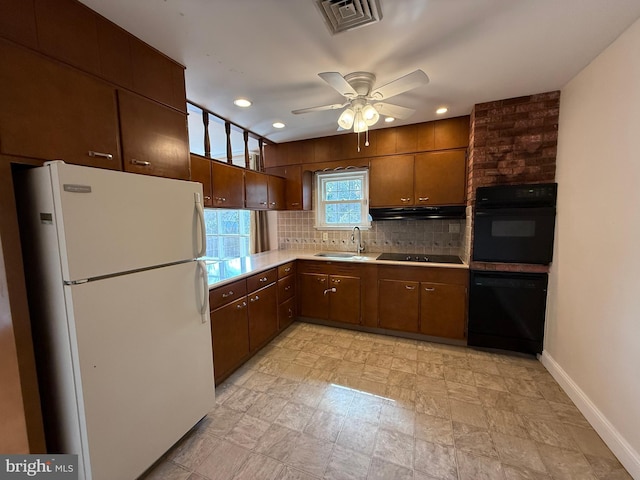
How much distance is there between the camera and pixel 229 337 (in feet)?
7.48

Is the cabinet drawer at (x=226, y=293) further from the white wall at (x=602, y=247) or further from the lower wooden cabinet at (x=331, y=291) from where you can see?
the white wall at (x=602, y=247)

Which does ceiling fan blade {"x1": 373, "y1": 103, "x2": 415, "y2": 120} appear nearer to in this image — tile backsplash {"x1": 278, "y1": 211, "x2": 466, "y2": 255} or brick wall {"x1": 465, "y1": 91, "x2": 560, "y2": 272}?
brick wall {"x1": 465, "y1": 91, "x2": 560, "y2": 272}

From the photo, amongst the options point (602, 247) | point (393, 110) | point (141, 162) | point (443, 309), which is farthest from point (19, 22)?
point (443, 309)

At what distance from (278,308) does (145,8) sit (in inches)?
104

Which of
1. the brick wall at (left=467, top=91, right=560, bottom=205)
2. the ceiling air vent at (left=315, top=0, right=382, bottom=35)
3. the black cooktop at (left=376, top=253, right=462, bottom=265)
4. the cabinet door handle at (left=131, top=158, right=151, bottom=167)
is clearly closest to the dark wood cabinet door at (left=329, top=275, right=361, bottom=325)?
the black cooktop at (left=376, top=253, right=462, bottom=265)

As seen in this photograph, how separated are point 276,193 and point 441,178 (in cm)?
208

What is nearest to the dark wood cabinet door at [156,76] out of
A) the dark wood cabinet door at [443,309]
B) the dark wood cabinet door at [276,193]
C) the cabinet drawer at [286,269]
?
the dark wood cabinet door at [276,193]

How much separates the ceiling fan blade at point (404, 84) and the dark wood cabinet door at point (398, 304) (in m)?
1.92

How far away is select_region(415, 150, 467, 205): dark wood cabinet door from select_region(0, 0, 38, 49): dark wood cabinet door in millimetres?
3071

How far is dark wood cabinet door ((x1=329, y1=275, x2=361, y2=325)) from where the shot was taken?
316 centimetres

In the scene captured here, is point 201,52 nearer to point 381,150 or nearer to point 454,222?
point 381,150

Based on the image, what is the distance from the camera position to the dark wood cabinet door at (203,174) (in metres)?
2.39

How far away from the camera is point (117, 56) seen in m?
1.48

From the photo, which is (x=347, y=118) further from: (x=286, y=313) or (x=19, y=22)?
(x=286, y=313)
